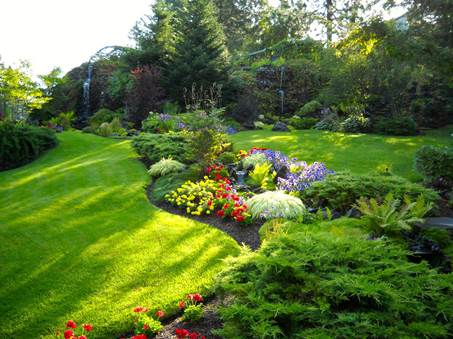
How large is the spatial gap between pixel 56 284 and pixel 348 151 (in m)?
9.00

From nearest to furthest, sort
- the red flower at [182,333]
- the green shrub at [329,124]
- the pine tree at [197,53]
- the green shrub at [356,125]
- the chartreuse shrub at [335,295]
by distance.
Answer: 1. the chartreuse shrub at [335,295]
2. the red flower at [182,333]
3. the green shrub at [356,125]
4. the green shrub at [329,124]
5. the pine tree at [197,53]

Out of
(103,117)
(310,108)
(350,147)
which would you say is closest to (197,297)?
(350,147)

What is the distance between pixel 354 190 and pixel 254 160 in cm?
310

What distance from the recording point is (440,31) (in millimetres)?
10484

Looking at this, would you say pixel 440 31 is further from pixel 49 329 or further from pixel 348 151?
pixel 49 329

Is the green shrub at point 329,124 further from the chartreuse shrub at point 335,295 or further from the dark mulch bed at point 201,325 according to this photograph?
the dark mulch bed at point 201,325

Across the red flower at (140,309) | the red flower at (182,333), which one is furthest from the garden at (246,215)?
the red flower at (182,333)

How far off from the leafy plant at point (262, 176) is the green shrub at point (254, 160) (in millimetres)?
550

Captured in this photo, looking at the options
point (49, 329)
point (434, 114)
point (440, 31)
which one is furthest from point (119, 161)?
point (434, 114)

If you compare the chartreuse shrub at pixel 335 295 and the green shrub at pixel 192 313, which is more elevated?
the chartreuse shrub at pixel 335 295

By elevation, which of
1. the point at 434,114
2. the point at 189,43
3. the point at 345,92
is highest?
the point at 189,43

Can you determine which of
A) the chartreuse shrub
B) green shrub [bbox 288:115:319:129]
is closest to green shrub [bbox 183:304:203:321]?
the chartreuse shrub

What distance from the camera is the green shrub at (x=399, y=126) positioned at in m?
14.7

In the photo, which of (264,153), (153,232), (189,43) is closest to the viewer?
(153,232)
